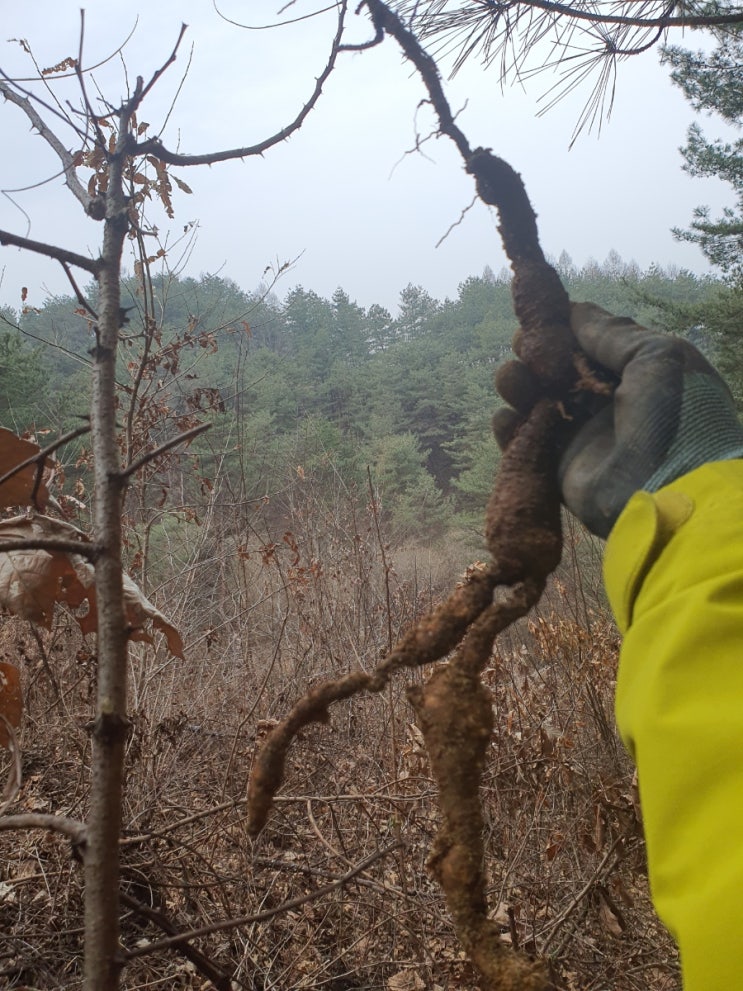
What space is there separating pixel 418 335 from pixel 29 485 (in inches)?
808

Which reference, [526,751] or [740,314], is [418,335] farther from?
[526,751]

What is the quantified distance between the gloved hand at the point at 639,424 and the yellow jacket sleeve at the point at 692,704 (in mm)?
198

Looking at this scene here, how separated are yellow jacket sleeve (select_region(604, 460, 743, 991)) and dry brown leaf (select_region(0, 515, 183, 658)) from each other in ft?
2.04

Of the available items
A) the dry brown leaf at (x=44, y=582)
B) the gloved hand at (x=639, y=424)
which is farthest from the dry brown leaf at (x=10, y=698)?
the gloved hand at (x=639, y=424)

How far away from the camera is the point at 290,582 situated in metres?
5.29

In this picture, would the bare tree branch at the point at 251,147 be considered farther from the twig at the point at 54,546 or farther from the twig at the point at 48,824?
the twig at the point at 48,824

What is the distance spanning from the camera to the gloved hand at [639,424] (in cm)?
110

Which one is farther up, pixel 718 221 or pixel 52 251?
pixel 718 221

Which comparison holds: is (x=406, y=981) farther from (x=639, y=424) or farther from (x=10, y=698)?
(x=639, y=424)

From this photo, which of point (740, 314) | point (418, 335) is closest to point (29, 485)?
point (740, 314)

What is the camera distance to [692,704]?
26.2 inches

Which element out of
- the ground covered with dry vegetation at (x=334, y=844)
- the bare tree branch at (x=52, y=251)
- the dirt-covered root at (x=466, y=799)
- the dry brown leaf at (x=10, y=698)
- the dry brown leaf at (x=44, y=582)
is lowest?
the ground covered with dry vegetation at (x=334, y=844)

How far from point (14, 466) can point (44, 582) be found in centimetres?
18

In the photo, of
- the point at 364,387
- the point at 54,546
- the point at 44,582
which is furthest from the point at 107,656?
the point at 364,387
